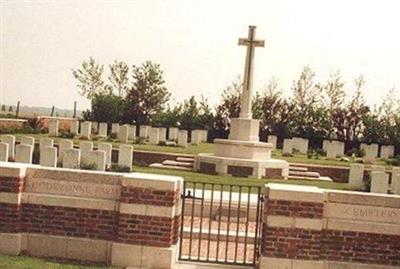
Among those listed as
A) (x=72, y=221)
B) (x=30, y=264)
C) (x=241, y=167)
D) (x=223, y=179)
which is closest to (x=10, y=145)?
(x=223, y=179)

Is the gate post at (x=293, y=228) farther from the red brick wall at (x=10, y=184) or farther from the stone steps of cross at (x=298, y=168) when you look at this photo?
the stone steps of cross at (x=298, y=168)

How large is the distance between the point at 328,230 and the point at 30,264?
13.3 feet

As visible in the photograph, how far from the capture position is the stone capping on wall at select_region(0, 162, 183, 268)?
7.81 meters

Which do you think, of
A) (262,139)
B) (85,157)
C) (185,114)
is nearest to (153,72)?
(185,114)

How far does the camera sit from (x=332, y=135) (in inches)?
1547

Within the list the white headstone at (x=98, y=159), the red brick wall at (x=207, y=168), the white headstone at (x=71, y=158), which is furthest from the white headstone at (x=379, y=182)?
the white headstone at (x=71, y=158)

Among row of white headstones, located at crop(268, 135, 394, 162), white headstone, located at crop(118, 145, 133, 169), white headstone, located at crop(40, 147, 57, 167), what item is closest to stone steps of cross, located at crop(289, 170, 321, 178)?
white headstone, located at crop(118, 145, 133, 169)

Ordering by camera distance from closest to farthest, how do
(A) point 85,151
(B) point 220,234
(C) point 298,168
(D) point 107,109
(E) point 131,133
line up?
(B) point 220,234 < (A) point 85,151 < (C) point 298,168 < (E) point 131,133 < (D) point 107,109

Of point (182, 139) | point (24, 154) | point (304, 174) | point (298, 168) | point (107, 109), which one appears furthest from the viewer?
point (107, 109)

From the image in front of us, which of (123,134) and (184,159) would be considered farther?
(123,134)

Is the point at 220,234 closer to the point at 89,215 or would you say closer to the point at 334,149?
the point at 89,215

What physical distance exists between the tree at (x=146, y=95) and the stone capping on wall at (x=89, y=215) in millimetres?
34581

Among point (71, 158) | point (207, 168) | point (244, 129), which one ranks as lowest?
point (207, 168)

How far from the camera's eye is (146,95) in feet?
145
